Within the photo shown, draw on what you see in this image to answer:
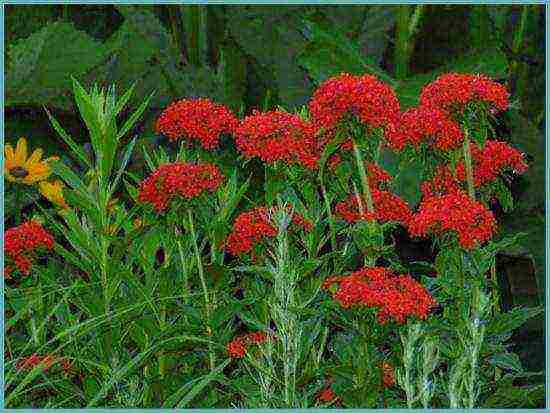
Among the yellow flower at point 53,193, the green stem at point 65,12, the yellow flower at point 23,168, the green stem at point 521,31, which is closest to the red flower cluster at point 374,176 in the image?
the yellow flower at point 53,193

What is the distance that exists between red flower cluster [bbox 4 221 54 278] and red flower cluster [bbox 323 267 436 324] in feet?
2.32

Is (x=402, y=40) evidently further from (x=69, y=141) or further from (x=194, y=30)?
(x=69, y=141)

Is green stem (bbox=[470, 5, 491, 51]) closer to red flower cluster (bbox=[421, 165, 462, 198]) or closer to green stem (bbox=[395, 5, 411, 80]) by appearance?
green stem (bbox=[395, 5, 411, 80])

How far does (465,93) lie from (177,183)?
0.57 meters

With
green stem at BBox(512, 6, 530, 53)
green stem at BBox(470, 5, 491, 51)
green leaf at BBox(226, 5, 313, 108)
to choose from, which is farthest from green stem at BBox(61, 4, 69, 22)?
green stem at BBox(512, 6, 530, 53)

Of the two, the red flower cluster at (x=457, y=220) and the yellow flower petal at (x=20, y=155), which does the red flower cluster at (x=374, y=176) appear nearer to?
the red flower cluster at (x=457, y=220)

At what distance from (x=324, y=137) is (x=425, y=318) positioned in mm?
433

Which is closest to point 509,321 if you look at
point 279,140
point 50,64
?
point 279,140

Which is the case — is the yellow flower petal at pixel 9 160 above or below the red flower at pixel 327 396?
above

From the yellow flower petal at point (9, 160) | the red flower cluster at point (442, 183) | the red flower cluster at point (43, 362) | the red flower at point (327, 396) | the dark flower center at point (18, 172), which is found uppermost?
the red flower cluster at point (442, 183)

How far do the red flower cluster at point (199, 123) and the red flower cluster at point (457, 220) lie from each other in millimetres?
484

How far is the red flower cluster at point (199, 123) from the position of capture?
2197 millimetres

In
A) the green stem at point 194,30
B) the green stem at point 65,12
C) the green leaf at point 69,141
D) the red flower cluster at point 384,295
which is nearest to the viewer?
the red flower cluster at point 384,295

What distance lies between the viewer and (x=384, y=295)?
181cm
